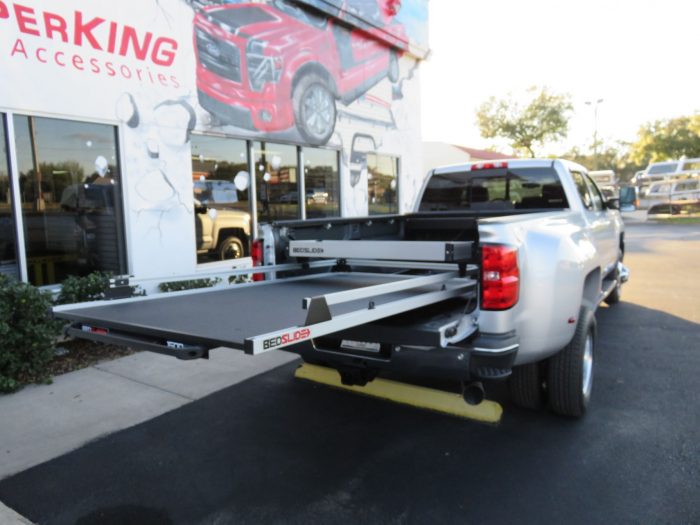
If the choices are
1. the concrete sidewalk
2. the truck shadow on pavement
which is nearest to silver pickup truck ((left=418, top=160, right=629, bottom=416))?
the truck shadow on pavement

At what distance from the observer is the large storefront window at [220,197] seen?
7.82 metres

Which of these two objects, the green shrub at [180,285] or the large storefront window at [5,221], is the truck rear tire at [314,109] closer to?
the green shrub at [180,285]

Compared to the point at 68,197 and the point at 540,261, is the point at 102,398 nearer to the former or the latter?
the point at 68,197

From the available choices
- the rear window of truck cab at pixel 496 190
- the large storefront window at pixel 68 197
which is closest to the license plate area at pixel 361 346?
the rear window of truck cab at pixel 496 190

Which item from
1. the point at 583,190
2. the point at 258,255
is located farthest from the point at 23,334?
the point at 583,190

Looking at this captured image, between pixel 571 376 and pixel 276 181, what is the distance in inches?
260

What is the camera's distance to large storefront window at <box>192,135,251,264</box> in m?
Result: 7.82

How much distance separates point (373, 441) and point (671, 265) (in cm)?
1027

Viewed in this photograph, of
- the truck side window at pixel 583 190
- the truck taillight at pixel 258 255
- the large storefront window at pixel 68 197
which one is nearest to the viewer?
the truck taillight at pixel 258 255

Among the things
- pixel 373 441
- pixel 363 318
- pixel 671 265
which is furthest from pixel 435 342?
pixel 671 265

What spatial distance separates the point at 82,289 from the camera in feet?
18.7

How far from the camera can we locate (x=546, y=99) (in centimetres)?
4131

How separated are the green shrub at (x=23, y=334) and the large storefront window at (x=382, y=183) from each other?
303 inches

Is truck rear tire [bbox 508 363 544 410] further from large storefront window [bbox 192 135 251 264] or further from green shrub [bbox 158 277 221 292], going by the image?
large storefront window [bbox 192 135 251 264]
